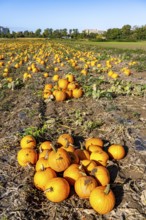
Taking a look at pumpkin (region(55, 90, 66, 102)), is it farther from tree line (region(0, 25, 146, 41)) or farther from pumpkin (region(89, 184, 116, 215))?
tree line (region(0, 25, 146, 41))

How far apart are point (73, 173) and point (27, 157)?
3.02 ft

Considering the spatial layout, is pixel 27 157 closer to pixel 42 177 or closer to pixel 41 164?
pixel 41 164

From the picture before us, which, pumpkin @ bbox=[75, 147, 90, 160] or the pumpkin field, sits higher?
pumpkin @ bbox=[75, 147, 90, 160]

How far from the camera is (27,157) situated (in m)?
4.95

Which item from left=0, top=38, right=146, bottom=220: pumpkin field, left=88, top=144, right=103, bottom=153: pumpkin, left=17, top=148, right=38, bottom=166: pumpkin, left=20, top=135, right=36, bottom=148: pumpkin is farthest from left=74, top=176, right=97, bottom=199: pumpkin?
left=20, top=135, right=36, bottom=148: pumpkin

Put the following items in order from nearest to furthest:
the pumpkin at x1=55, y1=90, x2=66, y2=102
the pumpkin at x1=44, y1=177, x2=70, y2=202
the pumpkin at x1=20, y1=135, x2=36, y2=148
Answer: the pumpkin at x1=44, y1=177, x2=70, y2=202 → the pumpkin at x1=20, y1=135, x2=36, y2=148 → the pumpkin at x1=55, y1=90, x2=66, y2=102

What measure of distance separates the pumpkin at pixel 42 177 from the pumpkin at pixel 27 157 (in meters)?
0.49

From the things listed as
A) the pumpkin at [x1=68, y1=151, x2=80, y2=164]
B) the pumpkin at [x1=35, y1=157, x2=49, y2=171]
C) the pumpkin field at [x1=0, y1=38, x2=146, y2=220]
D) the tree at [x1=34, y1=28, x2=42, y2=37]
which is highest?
the pumpkin at [x1=68, y1=151, x2=80, y2=164]

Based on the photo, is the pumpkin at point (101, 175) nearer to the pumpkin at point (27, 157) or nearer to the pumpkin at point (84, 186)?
the pumpkin at point (84, 186)

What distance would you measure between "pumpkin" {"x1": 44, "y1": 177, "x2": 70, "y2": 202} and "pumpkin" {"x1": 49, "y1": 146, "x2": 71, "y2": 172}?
319mm

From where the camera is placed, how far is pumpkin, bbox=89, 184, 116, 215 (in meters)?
3.95

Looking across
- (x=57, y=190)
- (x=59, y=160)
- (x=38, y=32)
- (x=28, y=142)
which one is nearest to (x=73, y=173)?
(x=59, y=160)

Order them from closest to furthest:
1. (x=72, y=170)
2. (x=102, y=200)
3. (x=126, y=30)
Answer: (x=102, y=200)
(x=72, y=170)
(x=126, y=30)

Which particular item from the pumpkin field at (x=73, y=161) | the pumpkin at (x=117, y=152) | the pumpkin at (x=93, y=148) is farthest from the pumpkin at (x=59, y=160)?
the pumpkin at (x=117, y=152)
